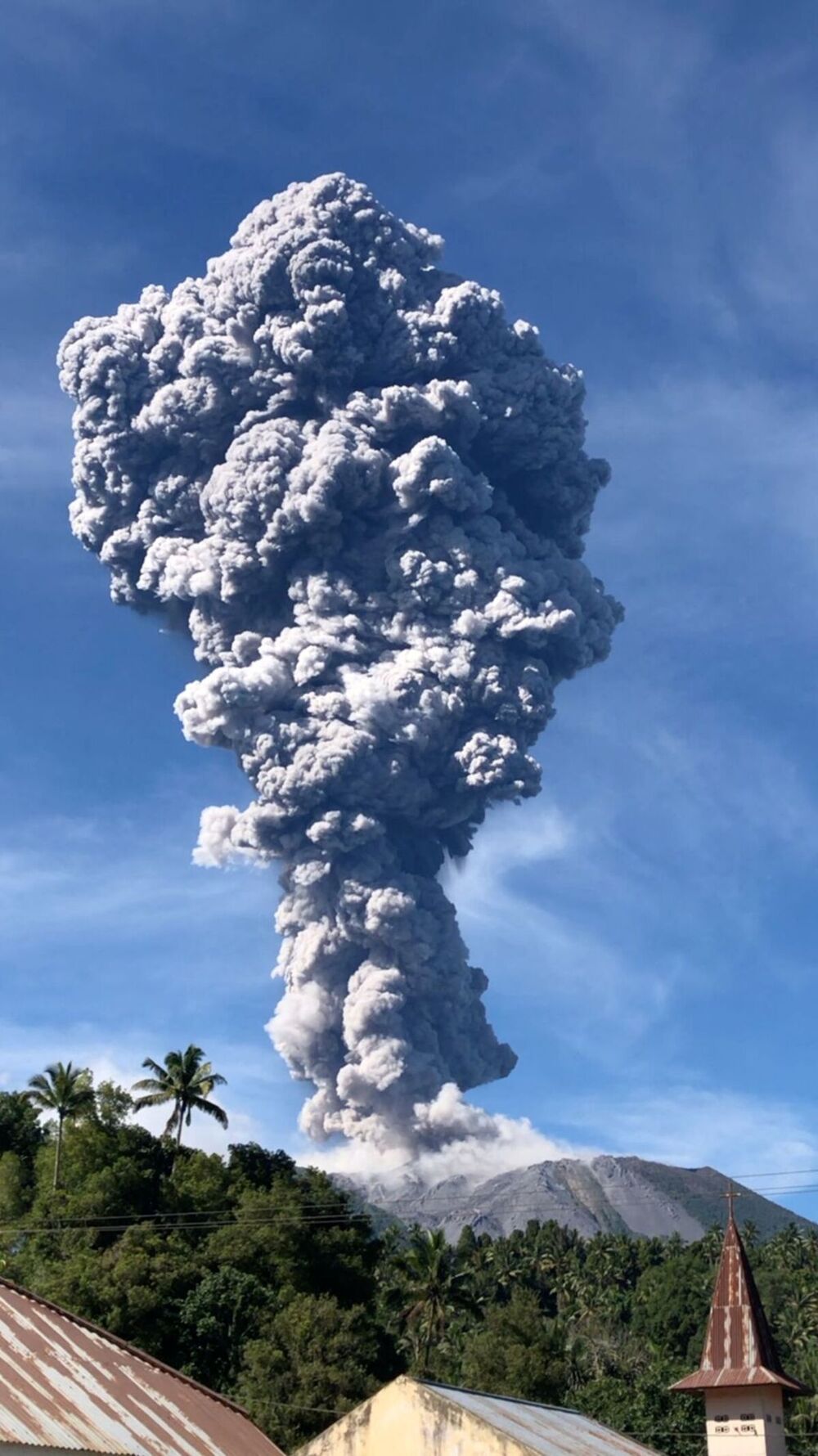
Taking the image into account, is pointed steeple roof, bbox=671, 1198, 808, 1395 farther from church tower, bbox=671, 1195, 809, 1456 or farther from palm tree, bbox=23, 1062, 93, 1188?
Result: palm tree, bbox=23, 1062, 93, 1188

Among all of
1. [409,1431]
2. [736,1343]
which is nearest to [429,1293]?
[736,1343]

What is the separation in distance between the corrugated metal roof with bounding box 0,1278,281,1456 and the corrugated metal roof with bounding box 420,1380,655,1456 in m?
5.33

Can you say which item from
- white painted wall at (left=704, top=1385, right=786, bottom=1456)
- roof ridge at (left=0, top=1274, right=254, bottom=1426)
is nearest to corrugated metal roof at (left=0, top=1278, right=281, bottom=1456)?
roof ridge at (left=0, top=1274, right=254, bottom=1426)

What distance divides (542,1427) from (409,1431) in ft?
12.7

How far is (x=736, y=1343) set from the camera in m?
43.8

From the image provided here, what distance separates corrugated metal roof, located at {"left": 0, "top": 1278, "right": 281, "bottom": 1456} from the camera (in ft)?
87.9

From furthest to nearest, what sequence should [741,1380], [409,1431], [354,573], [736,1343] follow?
[354,573], [736,1343], [741,1380], [409,1431]

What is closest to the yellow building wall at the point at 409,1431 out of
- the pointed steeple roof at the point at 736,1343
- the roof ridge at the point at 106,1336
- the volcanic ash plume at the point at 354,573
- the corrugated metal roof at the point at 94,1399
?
the roof ridge at the point at 106,1336

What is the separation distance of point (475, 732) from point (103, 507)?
36.0 m

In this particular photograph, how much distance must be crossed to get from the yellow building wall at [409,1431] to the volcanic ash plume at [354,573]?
98799mm

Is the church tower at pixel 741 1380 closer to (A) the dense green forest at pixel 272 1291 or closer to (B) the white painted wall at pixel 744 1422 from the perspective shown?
(B) the white painted wall at pixel 744 1422

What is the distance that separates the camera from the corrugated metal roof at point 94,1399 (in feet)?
87.9

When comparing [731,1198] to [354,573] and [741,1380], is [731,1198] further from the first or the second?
[354,573]

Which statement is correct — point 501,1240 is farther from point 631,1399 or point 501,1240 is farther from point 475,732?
point 631,1399
